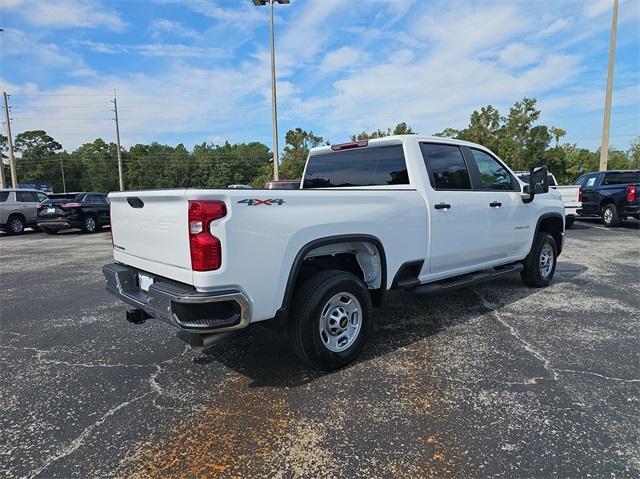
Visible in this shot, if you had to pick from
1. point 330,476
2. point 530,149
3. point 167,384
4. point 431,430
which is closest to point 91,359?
point 167,384

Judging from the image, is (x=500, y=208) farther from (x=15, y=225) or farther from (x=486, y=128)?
(x=486, y=128)

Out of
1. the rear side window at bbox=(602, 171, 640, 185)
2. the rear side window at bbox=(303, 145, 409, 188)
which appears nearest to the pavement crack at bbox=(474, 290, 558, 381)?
the rear side window at bbox=(303, 145, 409, 188)

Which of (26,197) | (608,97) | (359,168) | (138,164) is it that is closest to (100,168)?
(138,164)

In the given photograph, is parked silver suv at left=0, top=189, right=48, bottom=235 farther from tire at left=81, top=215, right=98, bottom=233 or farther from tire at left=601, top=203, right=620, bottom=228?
tire at left=601, top=203, right=620, bottom=228

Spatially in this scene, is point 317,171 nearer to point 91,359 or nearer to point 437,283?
point 437,283

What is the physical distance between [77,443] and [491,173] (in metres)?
4.94

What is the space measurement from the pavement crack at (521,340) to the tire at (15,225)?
56.3 feet

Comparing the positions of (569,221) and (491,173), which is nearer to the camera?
(491,173)

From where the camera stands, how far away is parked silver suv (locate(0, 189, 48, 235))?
15.9 meters

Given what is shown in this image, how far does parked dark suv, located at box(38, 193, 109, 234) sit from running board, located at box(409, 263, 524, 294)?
15.0m

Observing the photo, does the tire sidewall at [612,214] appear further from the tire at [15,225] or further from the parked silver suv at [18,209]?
the tire at [15,225]

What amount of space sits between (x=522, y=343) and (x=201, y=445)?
Result: 120 inches

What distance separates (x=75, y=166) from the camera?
290ft

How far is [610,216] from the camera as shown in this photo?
14.1 meters
